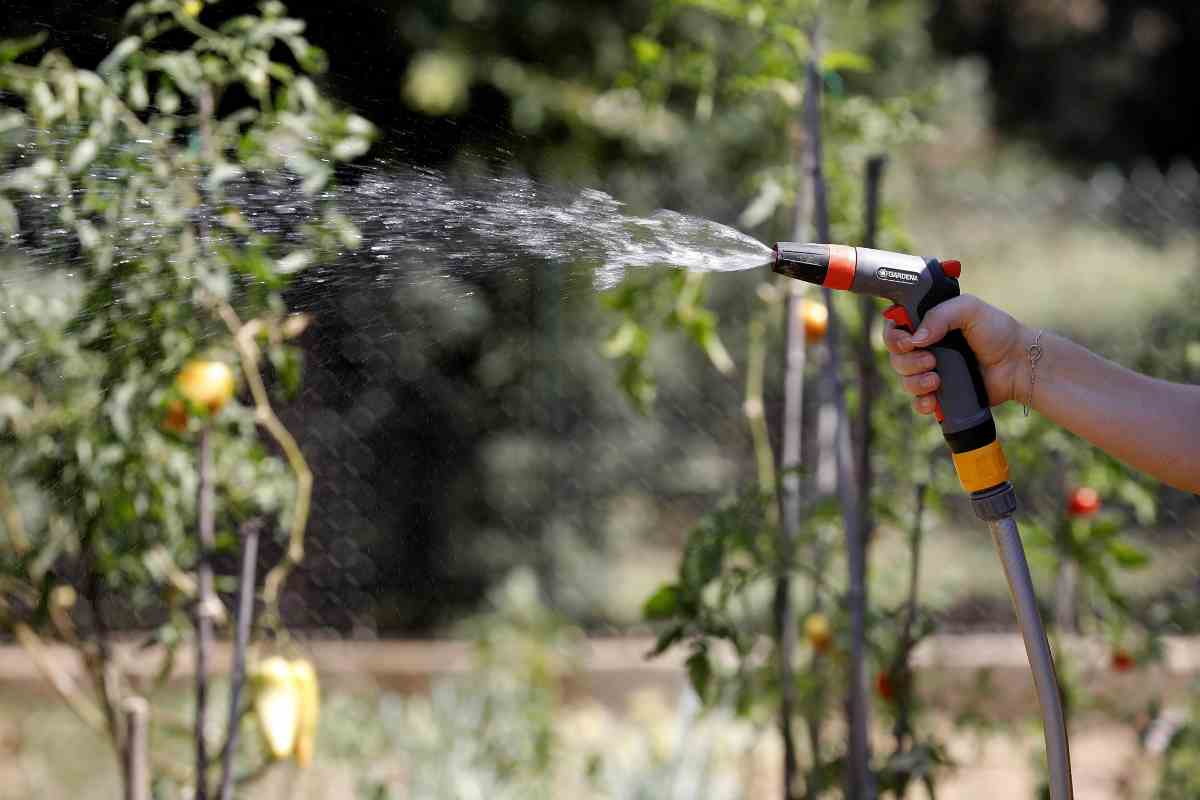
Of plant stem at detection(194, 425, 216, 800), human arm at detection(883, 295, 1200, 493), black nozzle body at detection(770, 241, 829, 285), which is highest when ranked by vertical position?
black nozzle body at detection(770, 241, 829, 285)

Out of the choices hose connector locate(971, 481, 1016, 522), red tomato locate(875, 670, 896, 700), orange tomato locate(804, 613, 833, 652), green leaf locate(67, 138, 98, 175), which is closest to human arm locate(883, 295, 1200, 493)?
hose connector locate(971, 481, 1016, 522)

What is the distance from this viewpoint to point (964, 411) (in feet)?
4.23

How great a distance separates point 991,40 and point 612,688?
6213mm

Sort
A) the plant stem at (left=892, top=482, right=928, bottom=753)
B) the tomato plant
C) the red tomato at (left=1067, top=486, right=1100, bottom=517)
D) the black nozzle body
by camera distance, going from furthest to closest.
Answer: the red tomato at (left=1067, top=486, right=1100, bottom=517)
the plant stem at (left=892, top=482, right=928, bottom=753)
the tomato plant
the black nozzle body

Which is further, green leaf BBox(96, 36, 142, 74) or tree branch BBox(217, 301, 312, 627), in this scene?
tree branch BBox(217, 301, 312, 627)

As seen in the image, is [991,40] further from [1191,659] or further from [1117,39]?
[1191,659]

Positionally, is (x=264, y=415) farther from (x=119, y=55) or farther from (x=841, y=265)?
(x=841, y=265)

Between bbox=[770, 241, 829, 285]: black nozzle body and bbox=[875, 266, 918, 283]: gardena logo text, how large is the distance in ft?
0.20

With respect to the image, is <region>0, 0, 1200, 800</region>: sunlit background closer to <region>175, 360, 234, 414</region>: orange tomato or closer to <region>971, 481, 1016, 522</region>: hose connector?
<region>175, 360, 234, 414</region>: orange tomato

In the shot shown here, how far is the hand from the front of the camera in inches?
50.8

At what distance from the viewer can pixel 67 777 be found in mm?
3465

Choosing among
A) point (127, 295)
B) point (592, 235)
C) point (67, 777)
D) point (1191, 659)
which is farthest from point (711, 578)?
point (1191, 659)

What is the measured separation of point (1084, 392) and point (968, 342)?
6.5 inches

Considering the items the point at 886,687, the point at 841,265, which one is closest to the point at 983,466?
the point at 841,265
